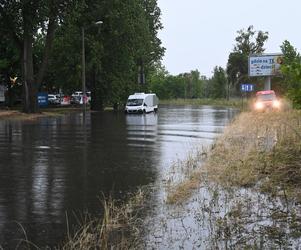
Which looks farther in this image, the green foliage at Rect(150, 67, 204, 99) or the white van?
the green foliage at Rect(150, 67, 204, 99)

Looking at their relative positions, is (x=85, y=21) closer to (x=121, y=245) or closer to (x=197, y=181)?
(x=197, y=181)

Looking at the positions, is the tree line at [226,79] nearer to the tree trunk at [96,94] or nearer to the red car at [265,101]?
the red car at [265,101]

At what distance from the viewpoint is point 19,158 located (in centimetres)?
1602

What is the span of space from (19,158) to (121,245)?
401 inches

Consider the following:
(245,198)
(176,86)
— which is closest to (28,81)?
(245,198)

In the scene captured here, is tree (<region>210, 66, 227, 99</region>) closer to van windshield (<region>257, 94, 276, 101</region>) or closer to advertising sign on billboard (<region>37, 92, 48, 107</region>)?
advertising sign on billboard (<region>37, 92, 48, 107</region>)

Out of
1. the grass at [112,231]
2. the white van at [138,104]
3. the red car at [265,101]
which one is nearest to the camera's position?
the grass at [112,231]

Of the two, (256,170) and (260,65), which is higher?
(260,65)

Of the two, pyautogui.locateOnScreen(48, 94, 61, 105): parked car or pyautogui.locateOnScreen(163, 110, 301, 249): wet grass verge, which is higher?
pyautogui.locateOnScreen(48, 94, 61, 105): parked car

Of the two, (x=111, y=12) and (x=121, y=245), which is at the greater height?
(x=111, y=12)

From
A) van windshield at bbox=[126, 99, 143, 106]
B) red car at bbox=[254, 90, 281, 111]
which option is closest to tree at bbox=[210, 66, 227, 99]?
van windshield at bbox=[126, 99, 143, 106]

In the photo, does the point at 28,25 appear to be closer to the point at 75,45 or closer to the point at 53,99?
the point at 75,45

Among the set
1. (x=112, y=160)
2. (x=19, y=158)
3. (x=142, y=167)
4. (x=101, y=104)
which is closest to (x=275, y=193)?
(x=142, y=167)

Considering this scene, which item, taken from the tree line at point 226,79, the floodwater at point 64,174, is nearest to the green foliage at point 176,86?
the tree line at point 226,79
